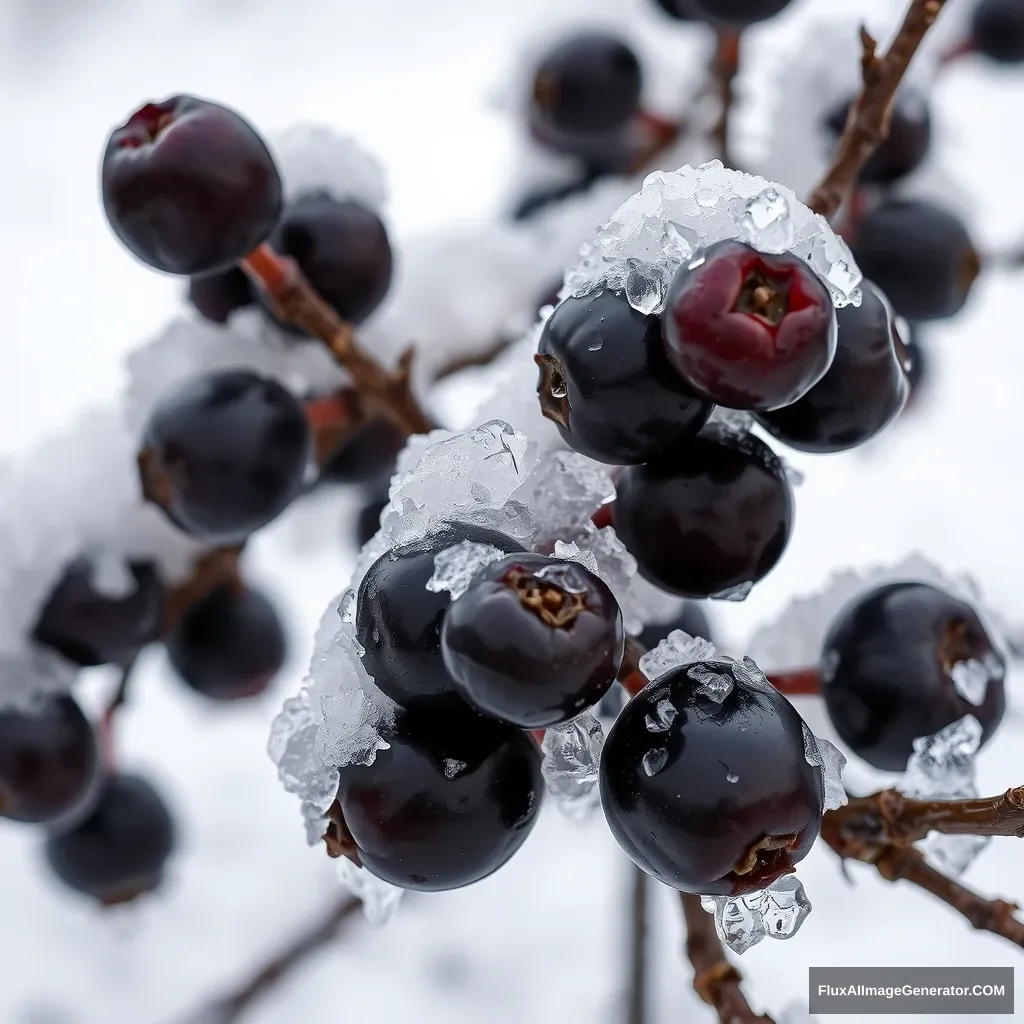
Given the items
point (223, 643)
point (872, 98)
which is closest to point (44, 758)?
point (223, 643)

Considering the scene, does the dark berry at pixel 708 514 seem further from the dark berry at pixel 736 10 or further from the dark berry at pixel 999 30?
the dark berry at pixel 999 30

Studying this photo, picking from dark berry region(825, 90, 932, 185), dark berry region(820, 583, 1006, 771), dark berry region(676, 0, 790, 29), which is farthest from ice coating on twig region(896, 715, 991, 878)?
dark berry region(676, 0, 790, 29)

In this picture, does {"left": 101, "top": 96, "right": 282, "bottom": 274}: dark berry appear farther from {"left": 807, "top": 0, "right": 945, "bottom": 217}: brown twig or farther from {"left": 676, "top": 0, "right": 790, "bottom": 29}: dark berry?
{"left": 676, "top": 0, "right": 790, "bottom": 29}: dark berry

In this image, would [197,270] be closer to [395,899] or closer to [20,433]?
[395,899]

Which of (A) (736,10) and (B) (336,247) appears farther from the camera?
(A) (736,10)

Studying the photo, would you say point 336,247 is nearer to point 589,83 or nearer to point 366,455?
point 366,455

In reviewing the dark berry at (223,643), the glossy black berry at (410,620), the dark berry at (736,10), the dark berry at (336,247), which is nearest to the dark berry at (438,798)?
the glossy black berry at (410,620)

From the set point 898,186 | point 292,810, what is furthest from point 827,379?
point 292,810
